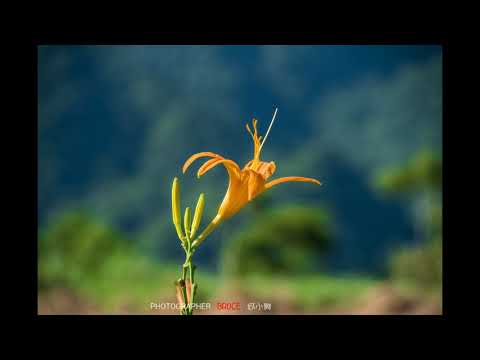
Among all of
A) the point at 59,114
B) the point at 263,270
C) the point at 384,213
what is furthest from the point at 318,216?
the point at 59,114

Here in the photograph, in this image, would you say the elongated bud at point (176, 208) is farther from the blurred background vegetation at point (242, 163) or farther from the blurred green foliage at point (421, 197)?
the blurred green foliage at point (421, 197)

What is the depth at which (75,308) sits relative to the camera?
20.4 feet

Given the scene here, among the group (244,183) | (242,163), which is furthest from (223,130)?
(244,183)

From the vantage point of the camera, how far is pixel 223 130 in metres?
13.1

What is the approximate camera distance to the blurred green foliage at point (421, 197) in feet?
22.8

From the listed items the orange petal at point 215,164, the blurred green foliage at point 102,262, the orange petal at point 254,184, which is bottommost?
the orange petal at point 254,184

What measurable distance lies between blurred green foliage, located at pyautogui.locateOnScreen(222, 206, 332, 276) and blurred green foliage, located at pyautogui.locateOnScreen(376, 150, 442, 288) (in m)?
1.21

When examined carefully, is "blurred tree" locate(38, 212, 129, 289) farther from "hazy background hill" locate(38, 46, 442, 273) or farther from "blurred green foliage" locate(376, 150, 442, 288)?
"blurred green foliage" locate(376, 150, 442, 288)

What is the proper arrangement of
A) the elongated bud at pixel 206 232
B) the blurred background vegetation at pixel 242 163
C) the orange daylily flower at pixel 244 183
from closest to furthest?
1. the elongated bud at pixel 206 232
2. the orange daylily flower at pixel 244 183
3. the blurred background vegetation at pixel 242 163

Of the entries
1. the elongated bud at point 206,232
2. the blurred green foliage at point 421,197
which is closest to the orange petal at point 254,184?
the elongated bud at point 206,232

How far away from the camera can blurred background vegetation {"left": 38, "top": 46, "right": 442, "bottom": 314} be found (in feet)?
22.4

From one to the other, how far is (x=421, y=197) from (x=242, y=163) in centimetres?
511

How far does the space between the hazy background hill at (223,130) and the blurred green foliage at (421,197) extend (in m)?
0.96

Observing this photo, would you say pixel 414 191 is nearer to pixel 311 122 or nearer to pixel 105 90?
pixel 311 122
